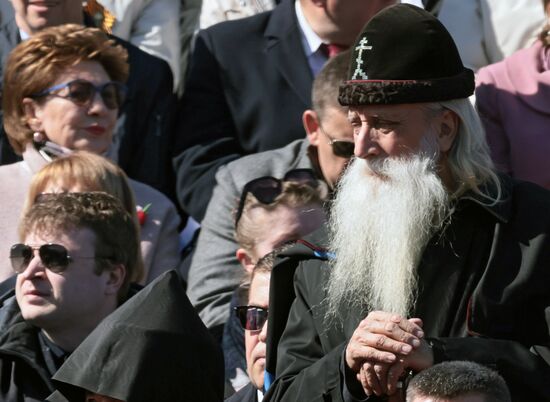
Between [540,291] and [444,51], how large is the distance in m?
0.86

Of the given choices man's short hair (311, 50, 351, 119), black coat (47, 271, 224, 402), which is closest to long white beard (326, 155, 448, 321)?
black coat (47, 271, 224, 402)

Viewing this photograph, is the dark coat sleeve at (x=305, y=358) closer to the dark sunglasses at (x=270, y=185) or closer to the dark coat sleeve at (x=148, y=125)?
the dark sunglasses at (x=270, y=185)

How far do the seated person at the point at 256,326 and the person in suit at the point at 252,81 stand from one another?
4.31 feet

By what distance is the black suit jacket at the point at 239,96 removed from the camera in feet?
24.5

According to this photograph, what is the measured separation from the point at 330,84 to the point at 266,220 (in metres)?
0.65

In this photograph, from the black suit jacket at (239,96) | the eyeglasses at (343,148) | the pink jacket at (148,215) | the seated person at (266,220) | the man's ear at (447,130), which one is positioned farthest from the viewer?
the black suit jacket at (239,96)

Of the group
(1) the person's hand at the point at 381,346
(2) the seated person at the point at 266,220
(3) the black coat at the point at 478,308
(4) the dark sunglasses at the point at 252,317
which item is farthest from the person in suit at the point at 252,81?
(1) the person's hand at the point at 381,346

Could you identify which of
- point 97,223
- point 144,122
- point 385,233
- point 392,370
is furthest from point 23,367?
point 144,122

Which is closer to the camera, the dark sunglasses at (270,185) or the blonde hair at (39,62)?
the dark sunglasses at (270,185)

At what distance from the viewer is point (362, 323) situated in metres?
4.75

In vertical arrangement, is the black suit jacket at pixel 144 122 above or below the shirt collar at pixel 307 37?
below

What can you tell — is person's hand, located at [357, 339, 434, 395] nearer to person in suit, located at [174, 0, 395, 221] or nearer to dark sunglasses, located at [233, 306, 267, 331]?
dark sunglasses, located at [233, 306, 267, 331]

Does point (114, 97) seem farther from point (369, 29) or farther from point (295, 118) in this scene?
point (369, 29)

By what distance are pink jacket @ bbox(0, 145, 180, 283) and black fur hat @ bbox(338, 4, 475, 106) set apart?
2166 millimetres
